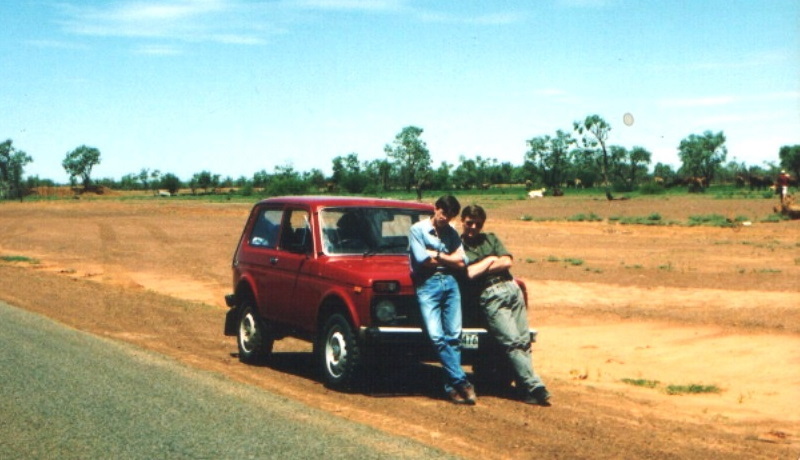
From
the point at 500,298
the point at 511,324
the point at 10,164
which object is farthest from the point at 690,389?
the point at 10,164

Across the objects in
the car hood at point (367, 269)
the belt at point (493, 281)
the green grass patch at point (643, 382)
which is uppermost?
the car hood at point (367, 269)

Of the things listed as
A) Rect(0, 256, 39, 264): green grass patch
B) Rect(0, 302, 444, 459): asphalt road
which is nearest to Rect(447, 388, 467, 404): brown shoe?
Rect(0, 302, 444, 459): asphalt road

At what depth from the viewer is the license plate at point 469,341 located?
9367 millimetres

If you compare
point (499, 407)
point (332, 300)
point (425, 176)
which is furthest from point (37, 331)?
point (425, 176)

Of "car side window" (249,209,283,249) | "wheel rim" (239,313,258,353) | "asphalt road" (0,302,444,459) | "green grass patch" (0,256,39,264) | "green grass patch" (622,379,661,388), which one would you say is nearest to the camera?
"asphalt road" (0,302,444,459)

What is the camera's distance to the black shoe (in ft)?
29.6

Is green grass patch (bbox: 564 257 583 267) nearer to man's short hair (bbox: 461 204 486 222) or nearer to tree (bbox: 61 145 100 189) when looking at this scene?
man's short hair (bbox: 461 204 486 222)

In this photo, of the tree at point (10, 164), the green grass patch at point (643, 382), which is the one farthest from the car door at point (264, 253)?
the tree at point (10, 164)

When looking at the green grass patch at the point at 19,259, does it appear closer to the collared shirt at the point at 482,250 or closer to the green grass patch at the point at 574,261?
the green grass patch at the point at 574,261

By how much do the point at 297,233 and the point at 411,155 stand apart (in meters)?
121

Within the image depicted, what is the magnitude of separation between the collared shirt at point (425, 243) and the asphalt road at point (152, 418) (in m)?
1.66

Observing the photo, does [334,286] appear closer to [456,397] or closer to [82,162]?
[456,397]

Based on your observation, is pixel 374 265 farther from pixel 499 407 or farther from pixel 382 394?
pixel 499 407

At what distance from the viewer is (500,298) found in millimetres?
9266
